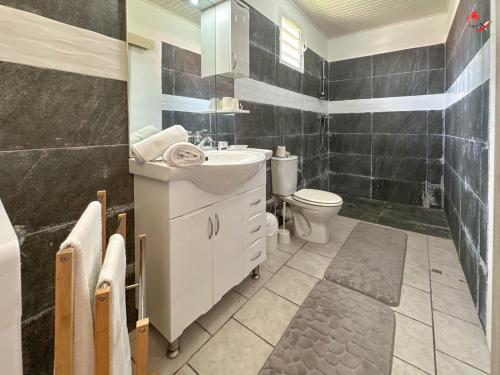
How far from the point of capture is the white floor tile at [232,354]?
113cm

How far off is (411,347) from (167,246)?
130cm

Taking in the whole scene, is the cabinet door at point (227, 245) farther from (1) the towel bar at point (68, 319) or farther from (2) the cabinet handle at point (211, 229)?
(1) the towel bar at point (68, 319)

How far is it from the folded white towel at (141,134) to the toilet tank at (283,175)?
1234 mm

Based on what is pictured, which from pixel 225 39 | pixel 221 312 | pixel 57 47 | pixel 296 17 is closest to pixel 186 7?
pixel 225 39

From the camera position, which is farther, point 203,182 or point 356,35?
point 356,35

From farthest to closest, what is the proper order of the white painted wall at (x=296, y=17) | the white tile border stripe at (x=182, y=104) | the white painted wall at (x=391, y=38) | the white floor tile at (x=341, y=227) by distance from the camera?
the white painted wall at (x=391, y=38), the white floor tile at (x=341, y=227), the white painted wall at (x=296, y=17), the white tile border stripe at (x=182, y=104)

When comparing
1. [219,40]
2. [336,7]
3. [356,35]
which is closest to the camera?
[219,40]

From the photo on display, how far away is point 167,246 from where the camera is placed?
1094 millimetres

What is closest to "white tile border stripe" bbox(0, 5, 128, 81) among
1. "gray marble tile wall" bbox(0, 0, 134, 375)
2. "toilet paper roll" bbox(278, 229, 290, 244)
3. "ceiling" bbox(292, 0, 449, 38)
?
"gray marble tile wall" bbox(0, 0, 134, 375)

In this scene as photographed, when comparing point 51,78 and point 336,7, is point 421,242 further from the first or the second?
point 51,78

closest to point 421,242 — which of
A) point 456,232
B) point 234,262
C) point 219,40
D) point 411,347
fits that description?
point 456,232

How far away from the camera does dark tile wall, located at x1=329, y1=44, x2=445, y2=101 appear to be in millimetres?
3000

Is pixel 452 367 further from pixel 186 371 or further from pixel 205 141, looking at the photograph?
pixel 205 141

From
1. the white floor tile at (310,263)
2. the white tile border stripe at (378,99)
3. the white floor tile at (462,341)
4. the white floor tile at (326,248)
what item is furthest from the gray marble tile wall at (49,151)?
the white floor tile at (462,341)
